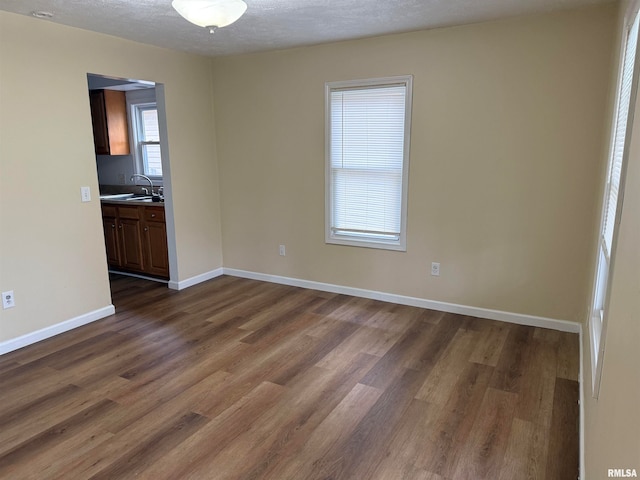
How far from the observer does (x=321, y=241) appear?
4.41 metres

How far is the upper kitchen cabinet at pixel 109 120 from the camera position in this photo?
5.27 metres

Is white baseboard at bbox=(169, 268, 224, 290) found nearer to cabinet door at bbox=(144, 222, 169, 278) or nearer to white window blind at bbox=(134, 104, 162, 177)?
cabinet door at bbox=(144, 222, 169, 278)

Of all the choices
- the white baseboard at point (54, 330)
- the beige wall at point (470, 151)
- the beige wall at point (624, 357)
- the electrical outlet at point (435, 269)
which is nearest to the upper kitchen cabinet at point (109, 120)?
the beige wall at point (470, 151)

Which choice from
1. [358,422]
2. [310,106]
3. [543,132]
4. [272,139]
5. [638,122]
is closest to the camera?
[638,122]

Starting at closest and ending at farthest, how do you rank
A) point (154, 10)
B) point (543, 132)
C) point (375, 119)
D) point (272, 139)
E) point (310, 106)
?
point (154, 10), point (543, 132), point (375, 119), point (310, 106), point (272, 139)

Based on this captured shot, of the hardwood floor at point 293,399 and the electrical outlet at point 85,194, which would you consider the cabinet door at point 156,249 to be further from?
the electrical outlet at point 85,194

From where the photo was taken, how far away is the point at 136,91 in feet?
17.9

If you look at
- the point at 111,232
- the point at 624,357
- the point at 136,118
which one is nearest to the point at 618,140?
the point at 624,357

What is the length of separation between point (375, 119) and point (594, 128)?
1715mm

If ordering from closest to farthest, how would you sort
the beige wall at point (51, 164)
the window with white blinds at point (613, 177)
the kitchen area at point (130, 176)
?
1. the window with white blinds at point (613, 177)
2. the beige wall at point (51, 164)
3. the kitchen area at point (130, 176)

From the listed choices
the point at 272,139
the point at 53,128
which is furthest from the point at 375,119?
the point at 53,128

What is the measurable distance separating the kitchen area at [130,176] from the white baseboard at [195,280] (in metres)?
0.21

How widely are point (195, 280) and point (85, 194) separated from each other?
158cm

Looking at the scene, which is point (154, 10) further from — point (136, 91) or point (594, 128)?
point (594, 128)
